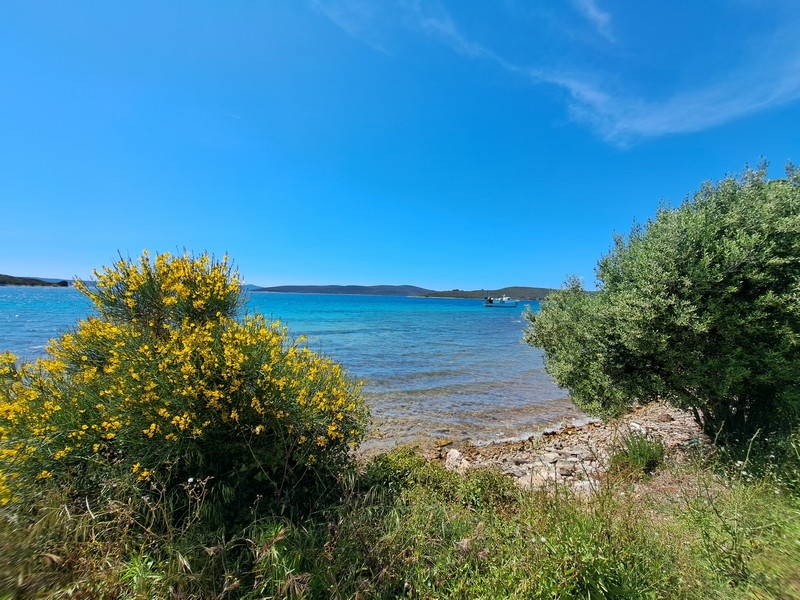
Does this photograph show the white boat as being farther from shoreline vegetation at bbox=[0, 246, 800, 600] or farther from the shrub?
shoreline vegetation at bbox=[0, 246, 800, 600]

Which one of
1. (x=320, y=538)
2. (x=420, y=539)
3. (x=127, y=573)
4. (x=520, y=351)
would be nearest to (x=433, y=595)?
(x=420, y=539)

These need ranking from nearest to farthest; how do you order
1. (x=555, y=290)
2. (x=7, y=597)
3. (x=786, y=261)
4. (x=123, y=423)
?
(x=7, y=597) < (x=123, y=423) < (x=786, y=261) < (x=555, y=290)

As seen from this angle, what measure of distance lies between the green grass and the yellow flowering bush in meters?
0.47

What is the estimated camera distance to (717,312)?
5555 millimetres

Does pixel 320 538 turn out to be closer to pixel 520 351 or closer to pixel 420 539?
pixel 420 539

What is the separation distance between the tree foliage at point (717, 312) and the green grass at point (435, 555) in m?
2.25

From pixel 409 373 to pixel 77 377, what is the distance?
47.7 ft

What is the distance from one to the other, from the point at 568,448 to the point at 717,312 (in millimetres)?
5052

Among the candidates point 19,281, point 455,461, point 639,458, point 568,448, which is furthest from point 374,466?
point 19,281

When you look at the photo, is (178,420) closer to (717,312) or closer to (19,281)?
(717,312)

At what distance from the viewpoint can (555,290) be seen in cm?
1045

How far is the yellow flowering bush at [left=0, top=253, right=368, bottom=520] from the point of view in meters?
3.84

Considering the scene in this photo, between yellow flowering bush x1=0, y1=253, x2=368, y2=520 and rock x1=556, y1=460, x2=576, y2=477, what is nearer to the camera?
yellow flowering bush x1=0, y1=253, x2=368, y2=520

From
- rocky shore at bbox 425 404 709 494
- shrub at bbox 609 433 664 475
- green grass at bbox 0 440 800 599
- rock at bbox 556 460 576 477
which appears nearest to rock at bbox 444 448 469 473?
rocky shore at bbox 425 404 709 494
